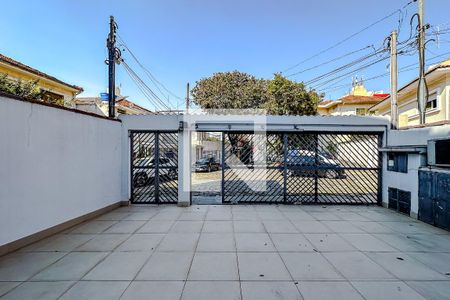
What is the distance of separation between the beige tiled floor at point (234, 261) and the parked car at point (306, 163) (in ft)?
5.95

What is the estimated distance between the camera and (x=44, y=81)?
1105 centimetres

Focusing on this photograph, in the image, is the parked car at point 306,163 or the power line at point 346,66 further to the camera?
the power line at point 346,66

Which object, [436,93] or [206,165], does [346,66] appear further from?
[206,165]

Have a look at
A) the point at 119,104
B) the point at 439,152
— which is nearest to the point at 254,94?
the point at 119,104

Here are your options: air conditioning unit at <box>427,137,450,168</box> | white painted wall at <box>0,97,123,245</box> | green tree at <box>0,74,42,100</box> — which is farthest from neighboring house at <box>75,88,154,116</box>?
air conditioning unit at <box>427,137,450,168</box>

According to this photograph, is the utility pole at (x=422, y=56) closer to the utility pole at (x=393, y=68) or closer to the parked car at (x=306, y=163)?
the utility pole at (x=393, y=68)

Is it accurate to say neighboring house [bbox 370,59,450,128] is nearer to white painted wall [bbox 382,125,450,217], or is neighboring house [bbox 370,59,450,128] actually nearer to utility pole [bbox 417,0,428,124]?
utility pole [bbox 417,0,428,124]

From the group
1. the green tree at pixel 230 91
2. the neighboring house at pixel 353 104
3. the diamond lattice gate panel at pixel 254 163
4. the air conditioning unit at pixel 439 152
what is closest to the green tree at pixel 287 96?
the green tree at pixel 230 91

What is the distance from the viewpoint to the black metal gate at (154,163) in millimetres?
6656

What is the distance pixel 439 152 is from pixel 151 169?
22.2 ft

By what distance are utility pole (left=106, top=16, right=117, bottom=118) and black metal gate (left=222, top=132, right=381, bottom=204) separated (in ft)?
11.6

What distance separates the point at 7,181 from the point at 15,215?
0.55m

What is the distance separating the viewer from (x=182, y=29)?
Answer: 1091 centimetres

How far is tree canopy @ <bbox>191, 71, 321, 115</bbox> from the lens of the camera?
1803 centimetres
